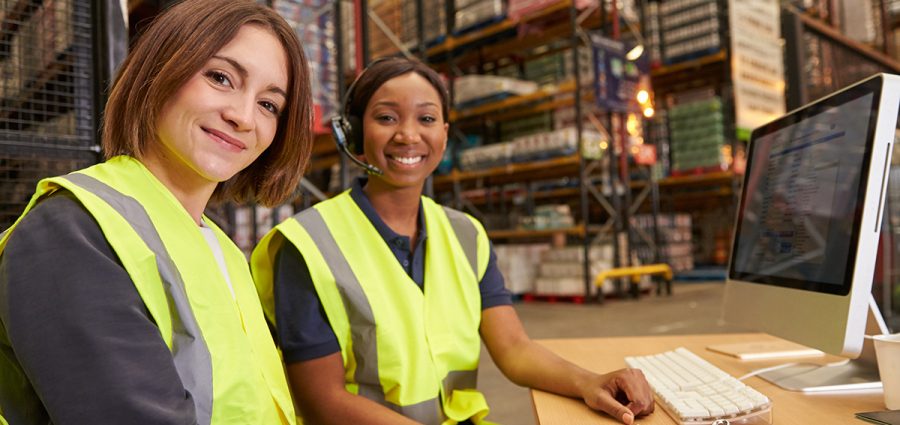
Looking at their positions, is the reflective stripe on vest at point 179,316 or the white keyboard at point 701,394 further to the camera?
the white keyboard at point 701,394

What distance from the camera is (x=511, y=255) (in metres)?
6.45

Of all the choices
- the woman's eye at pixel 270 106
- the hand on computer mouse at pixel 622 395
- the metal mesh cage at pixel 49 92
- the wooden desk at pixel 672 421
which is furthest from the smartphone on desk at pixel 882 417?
the metal mesh cage at pixel 49 92

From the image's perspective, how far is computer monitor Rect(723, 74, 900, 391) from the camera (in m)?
1.04

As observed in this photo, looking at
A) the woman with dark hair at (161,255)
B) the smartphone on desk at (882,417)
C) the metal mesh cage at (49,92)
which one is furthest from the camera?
the metal mesh cage at (49,92)

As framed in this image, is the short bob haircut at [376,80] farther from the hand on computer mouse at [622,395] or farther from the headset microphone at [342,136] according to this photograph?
the hand on computer mouse at [622,395]

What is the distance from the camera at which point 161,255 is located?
0.78m

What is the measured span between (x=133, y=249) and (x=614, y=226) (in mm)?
5994

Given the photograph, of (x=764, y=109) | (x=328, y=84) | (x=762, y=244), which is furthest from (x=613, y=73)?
(x=762, y=244)

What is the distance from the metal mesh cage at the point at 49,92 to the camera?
1.50m

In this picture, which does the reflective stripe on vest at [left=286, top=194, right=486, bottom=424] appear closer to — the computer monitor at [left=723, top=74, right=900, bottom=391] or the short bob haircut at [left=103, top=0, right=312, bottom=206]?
the short bob haircut at [left=103, top=0, right=312, bottom=206]

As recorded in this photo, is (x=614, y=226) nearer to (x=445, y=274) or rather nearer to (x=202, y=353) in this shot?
(x=445, y=274)

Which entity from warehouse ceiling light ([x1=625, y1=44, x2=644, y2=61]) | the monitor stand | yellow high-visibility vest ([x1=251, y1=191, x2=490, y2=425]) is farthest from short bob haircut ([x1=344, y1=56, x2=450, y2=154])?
warehouse ceiling light ([x1=625, y1=44, x2=644, y2=61])

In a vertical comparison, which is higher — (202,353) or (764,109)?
(764,109)

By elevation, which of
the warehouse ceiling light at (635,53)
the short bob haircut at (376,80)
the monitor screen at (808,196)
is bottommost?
the monitor screen at (808,196)
